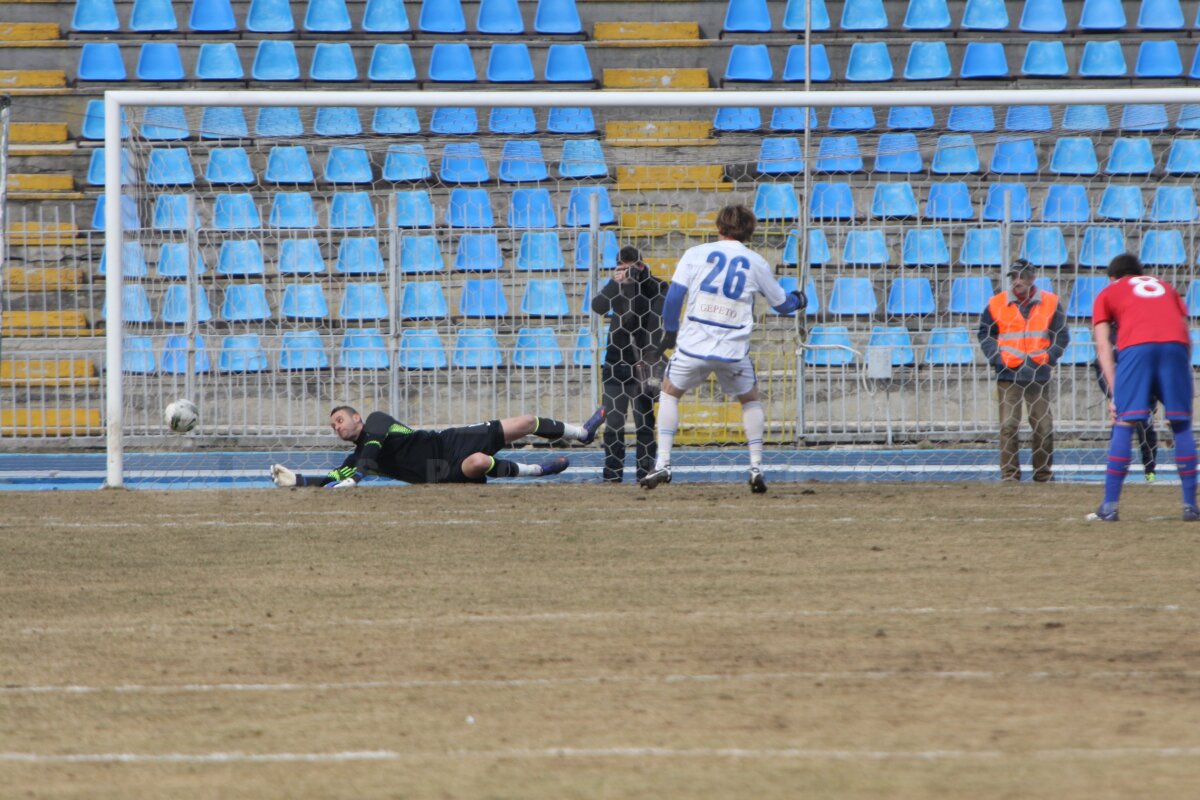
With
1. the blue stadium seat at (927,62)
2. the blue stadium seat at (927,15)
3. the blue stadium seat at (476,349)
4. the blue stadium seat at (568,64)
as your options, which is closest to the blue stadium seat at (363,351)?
the blue stadium seat at (476,349)

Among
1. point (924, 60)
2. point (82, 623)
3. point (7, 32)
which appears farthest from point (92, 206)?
point (82, 623)

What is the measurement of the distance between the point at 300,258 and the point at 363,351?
112cm

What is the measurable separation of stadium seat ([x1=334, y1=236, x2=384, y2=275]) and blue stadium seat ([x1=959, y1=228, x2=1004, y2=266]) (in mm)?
5632

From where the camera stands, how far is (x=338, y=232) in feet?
46.9

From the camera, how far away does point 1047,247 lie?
1405 centimetres

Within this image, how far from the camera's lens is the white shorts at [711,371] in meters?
10.2

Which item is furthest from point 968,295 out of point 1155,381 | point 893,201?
point 1155,381

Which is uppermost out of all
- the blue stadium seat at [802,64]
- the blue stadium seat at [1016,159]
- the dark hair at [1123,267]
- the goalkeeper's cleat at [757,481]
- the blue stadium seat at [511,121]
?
the blue stadium seat at [802,64]

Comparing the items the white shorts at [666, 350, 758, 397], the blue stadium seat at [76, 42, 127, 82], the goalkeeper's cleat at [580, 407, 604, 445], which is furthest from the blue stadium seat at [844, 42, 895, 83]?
the white shorts at [666, 350, 758, 397]

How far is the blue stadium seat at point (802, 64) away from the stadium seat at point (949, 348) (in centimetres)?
486

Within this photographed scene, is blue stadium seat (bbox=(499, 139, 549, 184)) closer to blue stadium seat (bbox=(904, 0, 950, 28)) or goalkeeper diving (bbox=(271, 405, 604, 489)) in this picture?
goalkeeper diving (bbox=(271, 405, 604, 489))

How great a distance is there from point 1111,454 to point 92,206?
1255 cm

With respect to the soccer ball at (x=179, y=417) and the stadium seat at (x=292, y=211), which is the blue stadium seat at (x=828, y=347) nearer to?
the stadium seat at (x=292, y=211)

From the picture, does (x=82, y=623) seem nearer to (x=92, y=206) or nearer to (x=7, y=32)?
(x=92, y=206)
